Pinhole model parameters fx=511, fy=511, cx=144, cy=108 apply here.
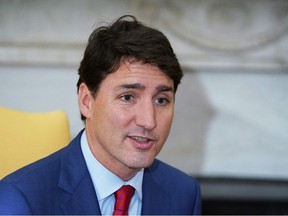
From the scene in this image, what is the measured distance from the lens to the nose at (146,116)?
4.16 feet

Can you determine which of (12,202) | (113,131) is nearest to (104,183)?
(113,131)

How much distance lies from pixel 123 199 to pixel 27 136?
1.34ft

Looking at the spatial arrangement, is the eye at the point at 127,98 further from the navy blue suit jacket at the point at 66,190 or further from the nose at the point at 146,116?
the navy blue suit jacket at the point at 66,190

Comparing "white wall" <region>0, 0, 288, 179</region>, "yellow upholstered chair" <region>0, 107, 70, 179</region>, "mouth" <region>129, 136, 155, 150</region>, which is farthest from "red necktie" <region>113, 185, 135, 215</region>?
"white wall" <region>0, 0, 288, 179</region>

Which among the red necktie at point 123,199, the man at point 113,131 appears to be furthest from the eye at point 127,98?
the red necktie at point 123,199

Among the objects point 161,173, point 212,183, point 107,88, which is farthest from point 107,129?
point 212,183

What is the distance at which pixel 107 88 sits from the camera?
1.31 meters

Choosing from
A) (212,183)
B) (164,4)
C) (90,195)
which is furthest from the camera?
(212,183)

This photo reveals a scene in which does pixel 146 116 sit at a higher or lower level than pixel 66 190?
higher

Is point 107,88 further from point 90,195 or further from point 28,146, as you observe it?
point 28,146

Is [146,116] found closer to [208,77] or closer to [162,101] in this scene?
[162,101]

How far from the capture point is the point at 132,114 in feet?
4.22

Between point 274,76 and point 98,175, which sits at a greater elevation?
point 274,76

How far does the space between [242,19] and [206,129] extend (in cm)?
62
